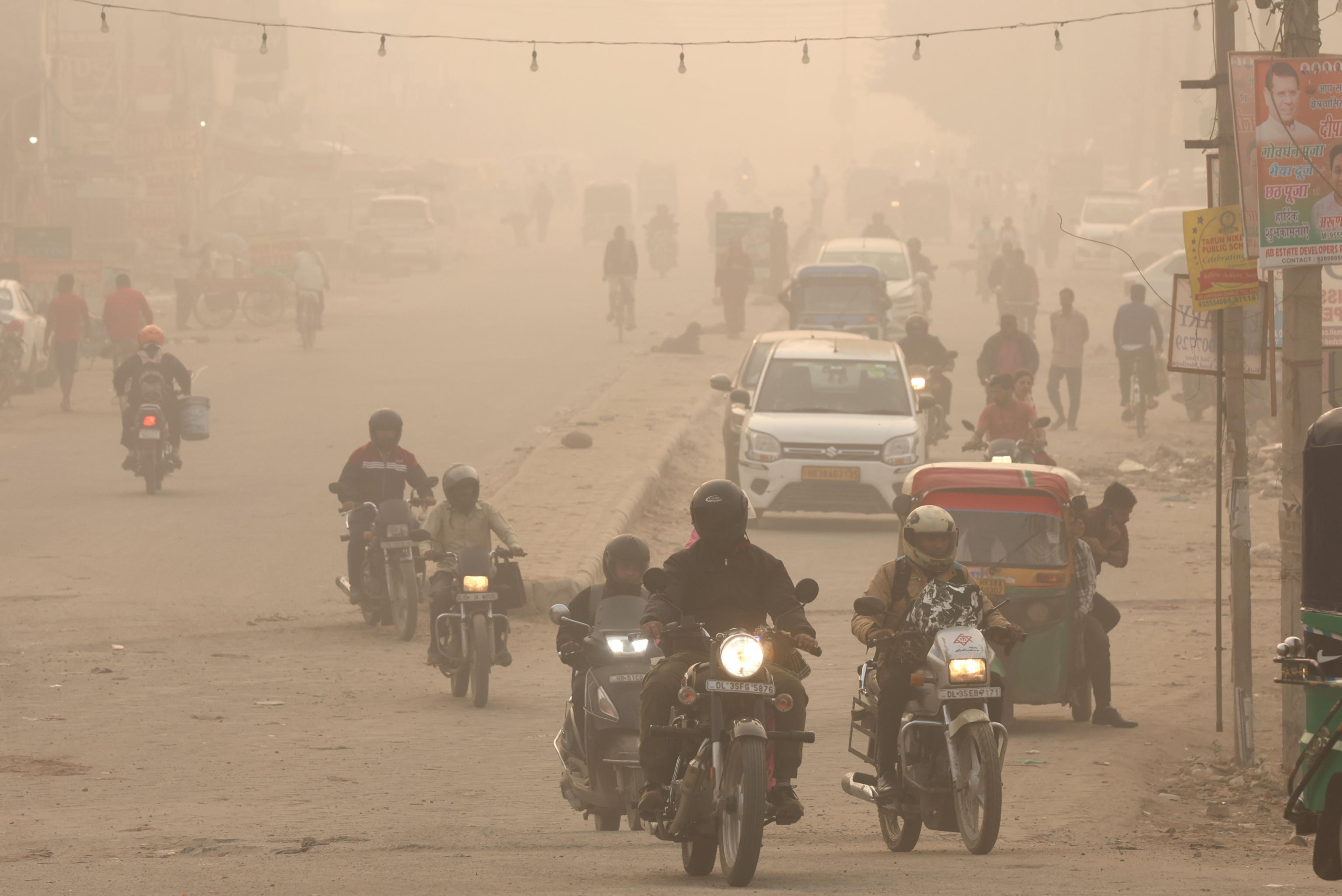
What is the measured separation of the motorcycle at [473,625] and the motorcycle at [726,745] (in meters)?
4.45

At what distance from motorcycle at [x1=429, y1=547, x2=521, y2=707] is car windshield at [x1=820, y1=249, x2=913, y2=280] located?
24.2 m

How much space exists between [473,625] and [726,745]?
15.9 ft

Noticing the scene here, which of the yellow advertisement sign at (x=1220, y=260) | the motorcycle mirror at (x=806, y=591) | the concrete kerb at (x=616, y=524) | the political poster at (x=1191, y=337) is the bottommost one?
the concrete kerb at (x=616, y=524)

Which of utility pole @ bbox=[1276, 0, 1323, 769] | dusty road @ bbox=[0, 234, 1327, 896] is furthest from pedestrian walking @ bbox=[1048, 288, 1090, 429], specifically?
utility pole @ bbox=[1276, 0, 1323, 769]

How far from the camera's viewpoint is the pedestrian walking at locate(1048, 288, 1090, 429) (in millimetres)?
24594

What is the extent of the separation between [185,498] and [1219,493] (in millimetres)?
11412

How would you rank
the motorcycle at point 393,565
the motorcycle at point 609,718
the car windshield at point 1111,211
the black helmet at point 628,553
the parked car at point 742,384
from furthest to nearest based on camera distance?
the car windshield at point 1111,211 → the parked car at point 742,384 → the motorcycle at point 393,565 → the black helmet at point 628,553 → the motorcycle at point 609,718

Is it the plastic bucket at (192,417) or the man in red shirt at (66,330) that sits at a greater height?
the man in red shirt at (66,330)

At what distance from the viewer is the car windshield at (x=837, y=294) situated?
29.7m

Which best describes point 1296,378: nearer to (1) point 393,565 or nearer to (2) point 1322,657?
(2) point 1322,657

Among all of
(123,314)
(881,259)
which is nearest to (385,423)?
(123,314)

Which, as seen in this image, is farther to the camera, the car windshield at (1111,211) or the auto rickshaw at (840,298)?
the car windshield at (1111,211)

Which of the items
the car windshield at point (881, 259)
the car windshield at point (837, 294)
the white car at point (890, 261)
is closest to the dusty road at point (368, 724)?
the car windshield at point (837, 294)

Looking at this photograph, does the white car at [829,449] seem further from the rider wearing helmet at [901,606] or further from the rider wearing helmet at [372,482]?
the rider wearing helmet at [901,606]
